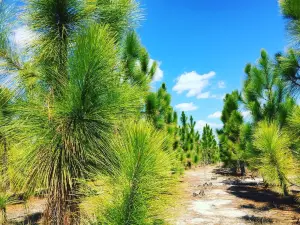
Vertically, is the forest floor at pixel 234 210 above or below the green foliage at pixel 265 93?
below

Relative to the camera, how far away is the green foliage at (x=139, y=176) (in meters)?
1.41

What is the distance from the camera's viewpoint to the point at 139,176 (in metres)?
1.44

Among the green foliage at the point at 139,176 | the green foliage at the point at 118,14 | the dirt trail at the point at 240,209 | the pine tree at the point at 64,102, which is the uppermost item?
the green foliage at the point at 118,14

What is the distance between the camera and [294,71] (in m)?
5.07

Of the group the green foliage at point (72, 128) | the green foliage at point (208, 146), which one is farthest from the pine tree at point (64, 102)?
the green foliage at point (208, 146)

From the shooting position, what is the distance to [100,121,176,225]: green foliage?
1405 mm

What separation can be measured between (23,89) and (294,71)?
16.0ft

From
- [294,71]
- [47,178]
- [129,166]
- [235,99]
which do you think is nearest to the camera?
[129,166]

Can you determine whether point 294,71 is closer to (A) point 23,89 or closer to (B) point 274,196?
(A) point 23,89

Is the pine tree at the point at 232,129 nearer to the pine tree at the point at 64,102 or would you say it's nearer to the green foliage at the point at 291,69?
the green foliage at the point at 291,69

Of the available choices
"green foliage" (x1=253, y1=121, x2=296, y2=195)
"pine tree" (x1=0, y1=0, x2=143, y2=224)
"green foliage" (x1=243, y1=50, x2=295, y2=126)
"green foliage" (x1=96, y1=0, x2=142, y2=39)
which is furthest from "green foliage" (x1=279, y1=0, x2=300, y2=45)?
"green foliage" (x1=243, y1=50, x2=295, y2=126)

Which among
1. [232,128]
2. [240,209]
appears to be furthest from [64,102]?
[232,128]

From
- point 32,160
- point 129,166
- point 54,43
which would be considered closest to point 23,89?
point 54,43

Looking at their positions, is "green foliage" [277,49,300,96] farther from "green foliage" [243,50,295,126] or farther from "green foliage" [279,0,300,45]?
"green foliage" [243,50,295,126]
